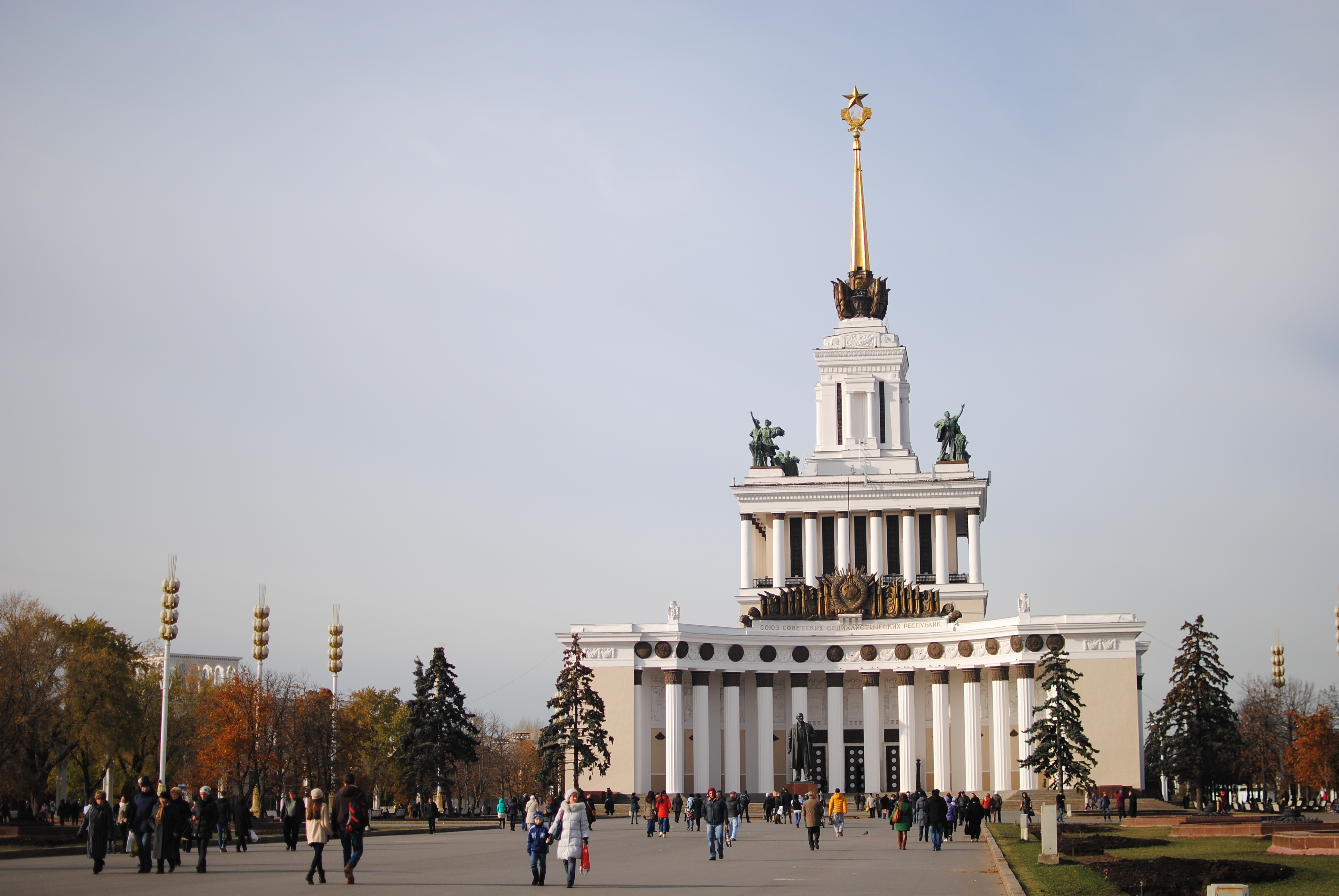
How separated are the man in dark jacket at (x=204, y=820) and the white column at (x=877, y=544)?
5190 cm

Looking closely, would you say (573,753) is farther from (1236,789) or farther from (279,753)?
(1236,789)

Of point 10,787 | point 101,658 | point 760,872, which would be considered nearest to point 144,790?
point 760,872

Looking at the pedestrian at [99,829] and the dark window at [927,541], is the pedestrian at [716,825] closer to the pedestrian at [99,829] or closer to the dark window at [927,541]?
the pedestrian at [99,829]

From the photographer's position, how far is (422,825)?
49.6 m

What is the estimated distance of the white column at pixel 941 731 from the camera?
2645 inches

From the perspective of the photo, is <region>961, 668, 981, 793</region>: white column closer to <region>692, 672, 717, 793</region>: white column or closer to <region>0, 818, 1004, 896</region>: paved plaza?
<region>692, 672, 717, 793</region>: white column

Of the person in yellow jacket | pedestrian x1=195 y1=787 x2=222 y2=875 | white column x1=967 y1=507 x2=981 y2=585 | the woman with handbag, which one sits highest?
white column x1=967 y1=507 x2=981 y2=585

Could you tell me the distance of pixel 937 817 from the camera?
32.4m

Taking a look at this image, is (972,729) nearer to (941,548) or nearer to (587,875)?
(941,548)

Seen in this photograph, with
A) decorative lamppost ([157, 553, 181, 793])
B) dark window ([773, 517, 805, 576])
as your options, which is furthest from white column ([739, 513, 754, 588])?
decorative lamppost ([157, 553, 181, 793])

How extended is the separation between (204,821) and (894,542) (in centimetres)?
5771

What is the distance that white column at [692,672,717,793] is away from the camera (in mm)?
67750

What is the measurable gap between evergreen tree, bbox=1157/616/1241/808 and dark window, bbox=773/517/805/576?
2563 cm

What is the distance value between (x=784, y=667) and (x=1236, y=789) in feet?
107
